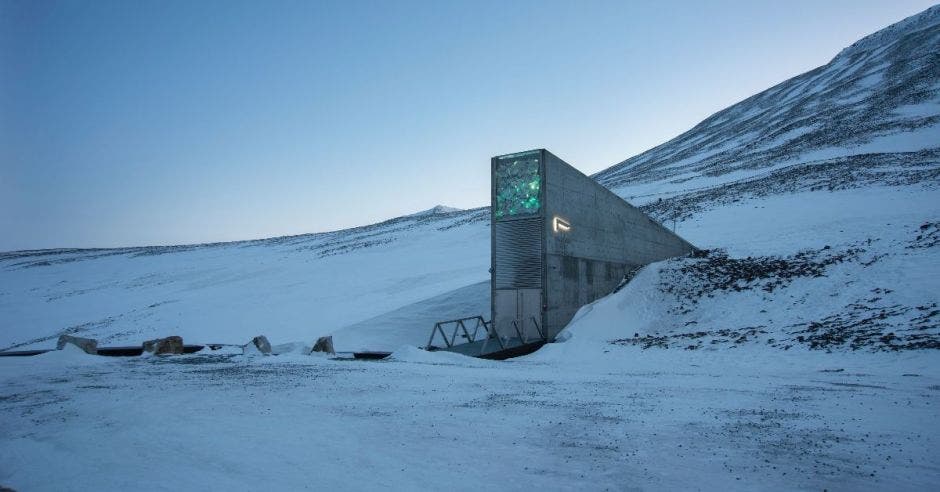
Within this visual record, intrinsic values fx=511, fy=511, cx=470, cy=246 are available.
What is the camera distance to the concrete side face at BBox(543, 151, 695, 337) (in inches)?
696

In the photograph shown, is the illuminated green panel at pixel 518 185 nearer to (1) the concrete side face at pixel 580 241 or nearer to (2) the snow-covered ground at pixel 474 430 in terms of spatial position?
(1) the concrete side face at pixel 580 241

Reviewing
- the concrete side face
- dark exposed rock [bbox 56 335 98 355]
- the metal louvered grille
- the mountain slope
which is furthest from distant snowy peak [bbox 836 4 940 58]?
dark exposed rock [bbox 56 335 98 355]

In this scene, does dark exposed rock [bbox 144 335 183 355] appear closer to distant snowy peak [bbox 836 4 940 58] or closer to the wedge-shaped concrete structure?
the wedge-shaped concrete structure

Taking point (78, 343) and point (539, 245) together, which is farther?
point (539, 245)

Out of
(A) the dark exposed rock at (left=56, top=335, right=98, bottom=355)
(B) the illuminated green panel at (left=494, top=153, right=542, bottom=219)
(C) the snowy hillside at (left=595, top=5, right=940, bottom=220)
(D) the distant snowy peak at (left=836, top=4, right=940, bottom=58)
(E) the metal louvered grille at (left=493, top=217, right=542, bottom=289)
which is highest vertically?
(D) the distant snowy peak at (left=836, top=4, right=940, bottom=58)

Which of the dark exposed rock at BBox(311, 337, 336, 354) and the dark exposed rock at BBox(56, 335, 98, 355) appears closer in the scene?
the dark exposed rock at BBox(56, 335, 98, 355)

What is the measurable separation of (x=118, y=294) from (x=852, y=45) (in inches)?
5278

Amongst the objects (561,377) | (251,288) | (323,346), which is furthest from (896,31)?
(323,346)

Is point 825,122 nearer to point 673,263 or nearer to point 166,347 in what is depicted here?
point 673,263

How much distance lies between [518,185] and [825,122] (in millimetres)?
62107

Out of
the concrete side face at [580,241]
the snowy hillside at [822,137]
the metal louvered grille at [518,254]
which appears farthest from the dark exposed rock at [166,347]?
the snowy hillside at [822,137]

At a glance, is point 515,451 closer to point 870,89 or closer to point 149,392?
point 149,392

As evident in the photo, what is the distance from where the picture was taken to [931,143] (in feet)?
140

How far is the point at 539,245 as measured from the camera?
17.5 meters
